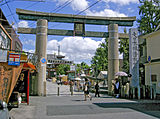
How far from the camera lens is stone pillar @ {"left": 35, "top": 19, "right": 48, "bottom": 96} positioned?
18859mm

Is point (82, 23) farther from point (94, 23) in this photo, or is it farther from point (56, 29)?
point (56, 29)

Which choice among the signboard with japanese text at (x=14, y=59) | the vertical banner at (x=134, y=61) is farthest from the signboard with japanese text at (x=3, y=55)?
the vertical banner at (x=134, y=61)

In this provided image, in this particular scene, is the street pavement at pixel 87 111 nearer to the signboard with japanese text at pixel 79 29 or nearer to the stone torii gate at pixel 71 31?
the stone torii gate at pixel 71 31

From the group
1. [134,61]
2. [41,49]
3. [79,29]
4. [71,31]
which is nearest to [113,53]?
[134,61]

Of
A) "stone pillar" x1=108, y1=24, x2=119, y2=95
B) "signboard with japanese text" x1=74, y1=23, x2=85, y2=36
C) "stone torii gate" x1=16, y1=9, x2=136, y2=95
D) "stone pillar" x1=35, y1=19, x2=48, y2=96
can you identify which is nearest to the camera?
"stone pillar" x1=35, y1=19, x2=48, y2=96

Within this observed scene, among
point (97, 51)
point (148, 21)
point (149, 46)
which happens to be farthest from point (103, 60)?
point (149, 46)

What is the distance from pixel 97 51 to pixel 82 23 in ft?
71.6

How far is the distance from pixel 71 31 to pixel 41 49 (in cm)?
389

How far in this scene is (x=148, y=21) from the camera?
25.0 metres

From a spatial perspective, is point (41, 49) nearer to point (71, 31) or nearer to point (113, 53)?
point (71, 31)

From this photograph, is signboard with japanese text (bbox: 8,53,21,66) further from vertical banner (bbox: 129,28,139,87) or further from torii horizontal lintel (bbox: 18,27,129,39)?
vertical banner (bbox: 129,28,139,87)

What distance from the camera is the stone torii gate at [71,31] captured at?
1911cm

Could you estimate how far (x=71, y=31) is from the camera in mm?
20172

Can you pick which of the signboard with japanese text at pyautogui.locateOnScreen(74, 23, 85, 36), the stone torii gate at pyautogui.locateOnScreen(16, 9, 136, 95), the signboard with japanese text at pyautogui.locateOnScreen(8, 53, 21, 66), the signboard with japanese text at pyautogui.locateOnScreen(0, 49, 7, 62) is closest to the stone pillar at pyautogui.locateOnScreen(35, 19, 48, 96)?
the stone torii gate at pyautogui.locateOnScreen(16, 9, 136, 95)
